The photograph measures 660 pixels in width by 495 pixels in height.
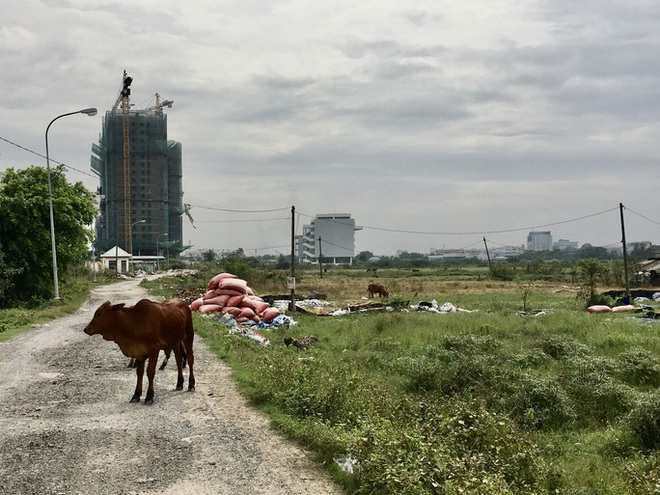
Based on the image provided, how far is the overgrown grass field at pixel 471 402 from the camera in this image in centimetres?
554

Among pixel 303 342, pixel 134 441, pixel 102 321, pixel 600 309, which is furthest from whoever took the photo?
pixel 600 309

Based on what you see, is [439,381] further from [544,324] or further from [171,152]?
[171,152]

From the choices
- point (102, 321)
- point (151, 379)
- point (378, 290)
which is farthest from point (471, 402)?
point (378, 290)

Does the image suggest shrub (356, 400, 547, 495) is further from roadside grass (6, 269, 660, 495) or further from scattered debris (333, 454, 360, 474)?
scattered debris (333, 454, 360, 474)

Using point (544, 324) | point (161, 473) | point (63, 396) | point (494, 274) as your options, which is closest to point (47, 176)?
point (63, 396)

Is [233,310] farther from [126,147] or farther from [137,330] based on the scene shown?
[126,147]

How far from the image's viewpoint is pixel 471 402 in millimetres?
8867

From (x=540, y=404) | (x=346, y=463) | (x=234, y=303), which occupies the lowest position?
(x=540, y=404)

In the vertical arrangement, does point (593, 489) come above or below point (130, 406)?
below

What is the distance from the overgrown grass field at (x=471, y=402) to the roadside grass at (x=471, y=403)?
2 centimetres

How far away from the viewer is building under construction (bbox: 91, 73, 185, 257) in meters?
146

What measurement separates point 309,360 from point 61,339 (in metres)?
7.93

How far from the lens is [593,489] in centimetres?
623

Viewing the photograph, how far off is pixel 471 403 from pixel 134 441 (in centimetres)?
492
